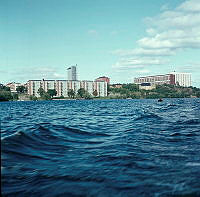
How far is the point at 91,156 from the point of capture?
30.7ft

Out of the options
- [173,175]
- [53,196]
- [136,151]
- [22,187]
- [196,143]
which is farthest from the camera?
[196,143]

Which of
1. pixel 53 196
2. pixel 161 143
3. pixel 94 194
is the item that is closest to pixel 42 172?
pixel 53 196

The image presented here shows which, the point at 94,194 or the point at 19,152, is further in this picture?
the point at 19,152

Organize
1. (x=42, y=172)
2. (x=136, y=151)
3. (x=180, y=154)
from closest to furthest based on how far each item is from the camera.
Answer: (x=42, y=172) → (x=180, y=154) → (x=136, y=151)

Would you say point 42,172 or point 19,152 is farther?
point 19,152

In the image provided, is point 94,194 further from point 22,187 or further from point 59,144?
point 59,144

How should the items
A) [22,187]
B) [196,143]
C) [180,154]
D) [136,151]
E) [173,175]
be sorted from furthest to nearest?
[196,143]
[136,151]
[180,154]
[173,175]
[22,187]

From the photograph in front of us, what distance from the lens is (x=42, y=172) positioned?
24.6 ft

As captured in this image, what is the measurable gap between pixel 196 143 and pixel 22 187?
8.72 m

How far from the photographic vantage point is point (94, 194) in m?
5.77

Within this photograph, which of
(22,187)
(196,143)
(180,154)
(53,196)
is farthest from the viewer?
(196,143)

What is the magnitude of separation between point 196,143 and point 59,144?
6995 millimetres

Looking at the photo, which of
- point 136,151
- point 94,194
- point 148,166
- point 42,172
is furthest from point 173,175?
point 42,172

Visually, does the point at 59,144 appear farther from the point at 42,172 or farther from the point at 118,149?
the point at 42,172
